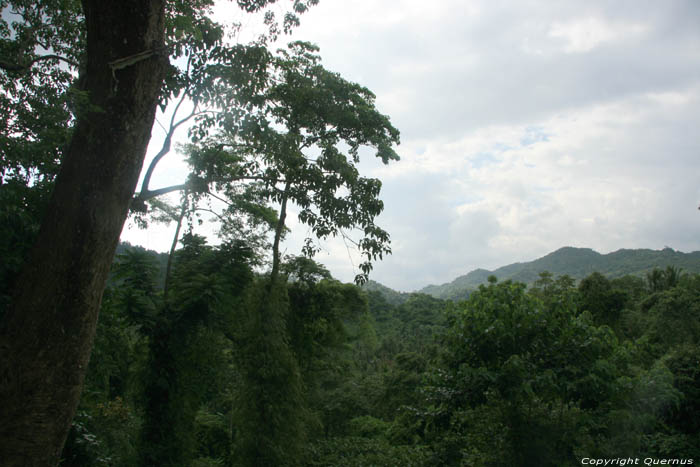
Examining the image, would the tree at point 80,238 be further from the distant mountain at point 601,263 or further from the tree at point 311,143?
the distant mountain at point 601,263

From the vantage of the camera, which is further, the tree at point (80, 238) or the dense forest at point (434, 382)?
the dense forest at point (434, 382)

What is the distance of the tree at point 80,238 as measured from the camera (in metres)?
1.90

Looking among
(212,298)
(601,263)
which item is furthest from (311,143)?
(601,263)

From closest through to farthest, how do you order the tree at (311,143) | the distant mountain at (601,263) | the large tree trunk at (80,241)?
the large tree trunk at (80,241)
the tree at (311,143)
the distant mountain at (601,263)

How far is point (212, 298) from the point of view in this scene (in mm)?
8086

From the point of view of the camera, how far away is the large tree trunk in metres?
1.90

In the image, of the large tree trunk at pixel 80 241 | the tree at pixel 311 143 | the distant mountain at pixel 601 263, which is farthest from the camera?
the distant mountain at pixel 601 263

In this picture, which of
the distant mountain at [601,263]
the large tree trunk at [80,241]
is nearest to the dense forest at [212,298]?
the large tree trunk at [80,241]

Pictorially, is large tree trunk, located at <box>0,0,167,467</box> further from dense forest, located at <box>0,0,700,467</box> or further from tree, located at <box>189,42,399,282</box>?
tree, located at <box>189,42,399,282</box>

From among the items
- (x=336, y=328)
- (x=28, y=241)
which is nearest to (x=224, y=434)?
(x=336, y=328)

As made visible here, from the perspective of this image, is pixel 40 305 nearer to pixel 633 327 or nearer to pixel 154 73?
pixel 154 73

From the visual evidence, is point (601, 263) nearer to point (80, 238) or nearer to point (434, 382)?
point (434, 382)

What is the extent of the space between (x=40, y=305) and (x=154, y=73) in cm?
140

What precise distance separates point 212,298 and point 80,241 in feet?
A: 20.5
